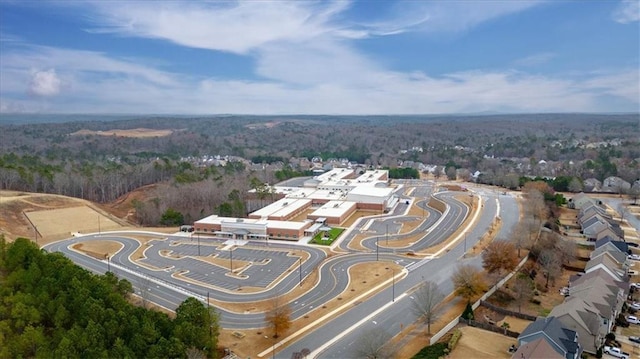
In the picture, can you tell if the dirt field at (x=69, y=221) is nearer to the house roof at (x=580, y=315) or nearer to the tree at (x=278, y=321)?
the tree at (x=278, y=321)

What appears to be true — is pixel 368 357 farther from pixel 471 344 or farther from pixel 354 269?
pixel 354 269

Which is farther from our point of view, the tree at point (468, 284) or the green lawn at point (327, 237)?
the green lawn at point (327, 237)

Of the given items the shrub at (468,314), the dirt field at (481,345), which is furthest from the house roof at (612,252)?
the dirt field at (481,345)

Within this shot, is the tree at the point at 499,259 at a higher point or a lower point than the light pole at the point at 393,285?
higher

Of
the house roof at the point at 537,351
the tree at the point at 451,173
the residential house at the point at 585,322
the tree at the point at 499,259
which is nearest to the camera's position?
the house roof at the point at 537,351

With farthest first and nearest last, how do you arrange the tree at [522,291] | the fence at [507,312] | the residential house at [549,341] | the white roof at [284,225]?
the white roof at [284,225], the tree at [522,291], the fence at [507,312], the residential house at [549,341]

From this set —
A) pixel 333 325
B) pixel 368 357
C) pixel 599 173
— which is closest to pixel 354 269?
pixel 333 325
